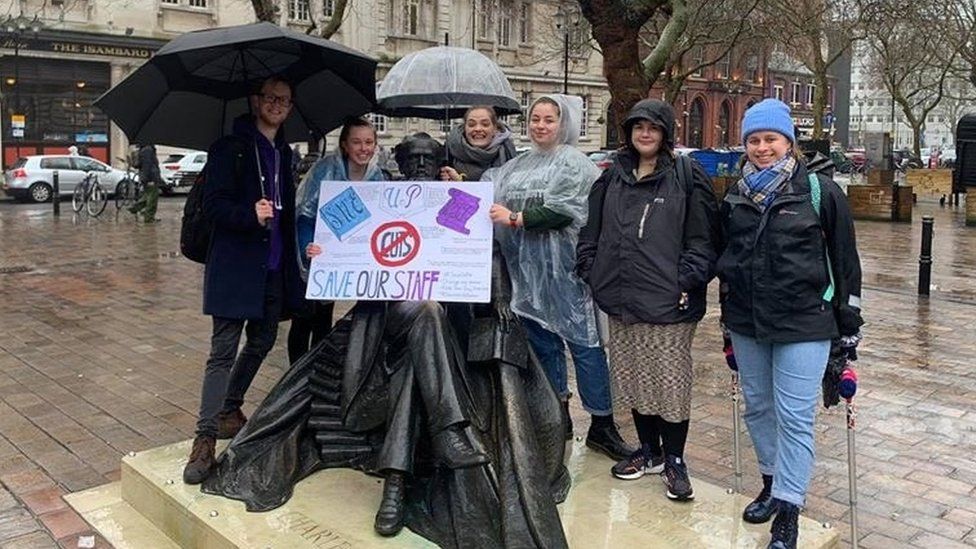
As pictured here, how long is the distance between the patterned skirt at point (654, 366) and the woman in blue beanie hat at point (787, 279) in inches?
10.8

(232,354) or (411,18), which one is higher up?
(411,18)

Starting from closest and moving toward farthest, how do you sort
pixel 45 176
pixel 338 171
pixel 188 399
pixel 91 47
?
pixel 338 171 → pixel 188 399 → pixel 45 176 → pixel 91 47

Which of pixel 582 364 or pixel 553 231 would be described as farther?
pixel 582 364

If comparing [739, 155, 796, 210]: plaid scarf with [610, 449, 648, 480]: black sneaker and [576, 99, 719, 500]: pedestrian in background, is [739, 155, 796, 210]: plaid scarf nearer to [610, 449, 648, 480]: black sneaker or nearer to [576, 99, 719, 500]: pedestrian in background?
[576, 99, 719, 500]: pedestrian in background

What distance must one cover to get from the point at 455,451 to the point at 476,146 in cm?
177

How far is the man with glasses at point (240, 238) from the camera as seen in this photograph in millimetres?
4090

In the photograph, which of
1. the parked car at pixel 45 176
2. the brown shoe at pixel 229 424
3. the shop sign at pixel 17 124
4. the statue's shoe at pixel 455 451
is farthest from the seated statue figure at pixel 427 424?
the shop sign at pixel 17 124

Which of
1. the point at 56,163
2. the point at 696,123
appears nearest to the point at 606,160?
the point at 56,163

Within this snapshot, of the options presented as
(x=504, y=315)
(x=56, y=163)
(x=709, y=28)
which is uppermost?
(x=709, y=28)

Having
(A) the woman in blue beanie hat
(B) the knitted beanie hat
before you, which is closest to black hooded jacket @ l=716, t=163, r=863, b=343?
(A) the woman in blue beanie hat

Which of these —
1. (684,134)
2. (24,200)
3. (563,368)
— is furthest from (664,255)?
(684,134)

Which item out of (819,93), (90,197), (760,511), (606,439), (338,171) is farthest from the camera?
(819,93)

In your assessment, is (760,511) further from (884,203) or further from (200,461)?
(884,203)

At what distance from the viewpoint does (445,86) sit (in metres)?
5.11
